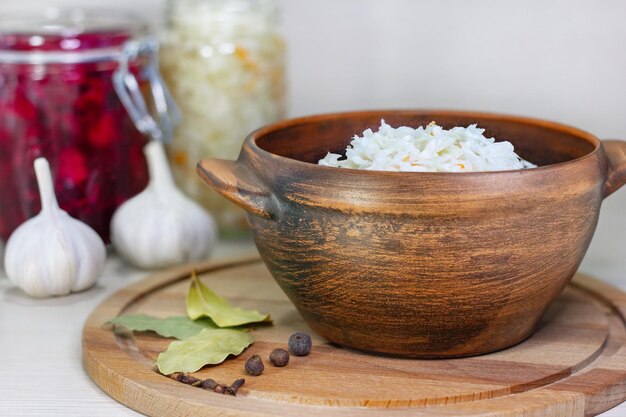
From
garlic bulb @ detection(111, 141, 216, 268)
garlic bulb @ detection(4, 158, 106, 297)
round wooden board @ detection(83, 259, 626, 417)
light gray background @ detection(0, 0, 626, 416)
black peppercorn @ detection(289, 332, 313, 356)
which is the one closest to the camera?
round wooden board @ detection(83, 259, 626, 417)

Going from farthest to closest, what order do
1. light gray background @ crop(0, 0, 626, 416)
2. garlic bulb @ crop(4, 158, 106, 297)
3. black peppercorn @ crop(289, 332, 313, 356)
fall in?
light gray background @ crop(0, 0, 626, 416), garlic bulb @ crop(4, 158, 106, 297), black peppercorn @ crop(289, 332, 313, 356)

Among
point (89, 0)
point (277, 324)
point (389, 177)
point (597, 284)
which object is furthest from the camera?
point (89, 0)

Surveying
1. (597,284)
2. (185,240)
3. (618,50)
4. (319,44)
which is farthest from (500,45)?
(185,240)

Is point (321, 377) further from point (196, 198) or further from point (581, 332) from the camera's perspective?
point (196, 198)

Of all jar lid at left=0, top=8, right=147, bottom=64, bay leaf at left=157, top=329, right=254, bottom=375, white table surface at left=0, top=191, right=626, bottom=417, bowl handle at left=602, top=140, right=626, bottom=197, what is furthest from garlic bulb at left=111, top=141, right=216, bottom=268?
bowl handle at left=602, top=140, right=626, bottom=197

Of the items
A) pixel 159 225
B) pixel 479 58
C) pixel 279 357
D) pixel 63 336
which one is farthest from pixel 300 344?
pixel 479 58

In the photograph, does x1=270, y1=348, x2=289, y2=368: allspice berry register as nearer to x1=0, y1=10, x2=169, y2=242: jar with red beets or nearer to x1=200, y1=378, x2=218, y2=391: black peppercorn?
x1=200, y1=378, x2=218, y2=391: black peppercorn

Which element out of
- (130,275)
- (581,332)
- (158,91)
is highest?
(158,91)
